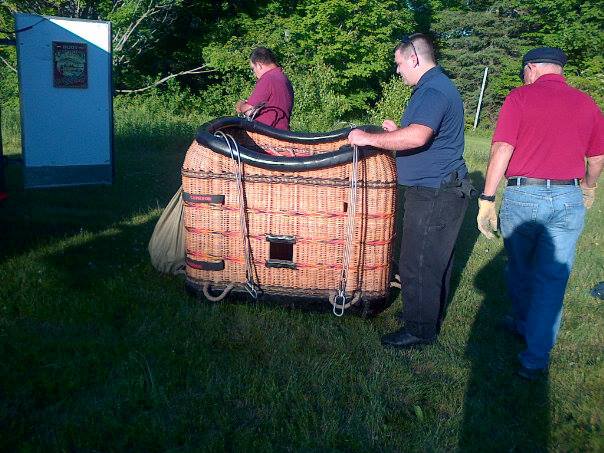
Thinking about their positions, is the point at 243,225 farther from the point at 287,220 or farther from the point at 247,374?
the point at 247,374

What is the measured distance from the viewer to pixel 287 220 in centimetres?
453

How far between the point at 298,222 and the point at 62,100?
467 cm

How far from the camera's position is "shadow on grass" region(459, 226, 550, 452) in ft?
11.1

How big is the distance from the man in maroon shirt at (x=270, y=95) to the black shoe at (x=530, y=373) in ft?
11.2

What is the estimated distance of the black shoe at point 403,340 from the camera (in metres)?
4.43

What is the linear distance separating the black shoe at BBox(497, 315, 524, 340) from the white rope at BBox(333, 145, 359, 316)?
1.35 meters

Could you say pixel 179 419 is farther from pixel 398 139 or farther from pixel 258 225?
pixel 398 139

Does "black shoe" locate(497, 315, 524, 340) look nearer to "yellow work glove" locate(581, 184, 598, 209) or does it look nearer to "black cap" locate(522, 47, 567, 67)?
"yellow work glove" locate(581, 184, 598, 209)

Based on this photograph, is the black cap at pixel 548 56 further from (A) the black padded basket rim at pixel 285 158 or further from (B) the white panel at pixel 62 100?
(B) the white panel at pixel 62 100

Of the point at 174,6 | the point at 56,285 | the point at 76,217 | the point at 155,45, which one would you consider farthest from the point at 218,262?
the point at 155,45

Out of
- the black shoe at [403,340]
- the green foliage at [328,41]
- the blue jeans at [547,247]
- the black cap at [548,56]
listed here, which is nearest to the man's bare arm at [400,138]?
the blue jeans at [547,247]

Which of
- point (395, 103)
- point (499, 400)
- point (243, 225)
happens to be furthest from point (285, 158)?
point (395, 103)

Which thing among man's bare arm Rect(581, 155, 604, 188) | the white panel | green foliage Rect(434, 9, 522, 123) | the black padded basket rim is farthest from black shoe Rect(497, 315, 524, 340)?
green foliage Rect(434, 9, 522, 123)

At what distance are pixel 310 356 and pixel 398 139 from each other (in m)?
1.55
